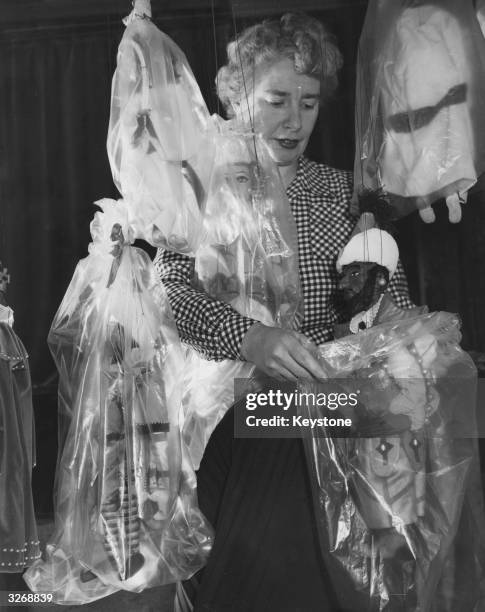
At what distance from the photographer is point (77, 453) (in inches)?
50.3

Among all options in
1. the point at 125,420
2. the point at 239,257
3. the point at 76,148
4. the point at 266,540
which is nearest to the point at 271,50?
the point at 239,257

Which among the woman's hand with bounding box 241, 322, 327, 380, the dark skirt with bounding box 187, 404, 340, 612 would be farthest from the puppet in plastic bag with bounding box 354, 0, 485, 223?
the dark skirt with bounding box 187, 404, 340, 612

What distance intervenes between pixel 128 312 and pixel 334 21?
688mm

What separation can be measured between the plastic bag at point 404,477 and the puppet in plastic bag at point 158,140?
0.33 meters

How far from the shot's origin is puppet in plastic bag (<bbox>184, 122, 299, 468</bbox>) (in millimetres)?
1270

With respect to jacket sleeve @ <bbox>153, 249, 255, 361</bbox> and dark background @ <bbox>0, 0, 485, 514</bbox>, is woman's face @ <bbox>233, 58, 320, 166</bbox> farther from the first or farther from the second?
jacket sleeve @ <bbox>153, 249, 255, 361</bbox>

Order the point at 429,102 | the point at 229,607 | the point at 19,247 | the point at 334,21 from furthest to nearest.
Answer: the point at 19,247, the point at 334,21, the point at 429,102, the point at 229,607

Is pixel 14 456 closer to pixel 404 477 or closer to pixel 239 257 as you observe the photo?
pixel 239 257

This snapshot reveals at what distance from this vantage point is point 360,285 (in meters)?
1.30

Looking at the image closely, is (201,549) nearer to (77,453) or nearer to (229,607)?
(229,607)

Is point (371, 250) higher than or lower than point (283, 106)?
lower

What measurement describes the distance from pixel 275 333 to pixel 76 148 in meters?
1.21

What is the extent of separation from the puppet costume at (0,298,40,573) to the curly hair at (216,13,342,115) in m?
0.54

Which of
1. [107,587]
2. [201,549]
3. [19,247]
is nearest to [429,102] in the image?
[201,549]
